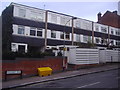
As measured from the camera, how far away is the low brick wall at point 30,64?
17564mm

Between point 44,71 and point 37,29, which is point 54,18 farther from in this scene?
point 44,71

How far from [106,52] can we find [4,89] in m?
20.4

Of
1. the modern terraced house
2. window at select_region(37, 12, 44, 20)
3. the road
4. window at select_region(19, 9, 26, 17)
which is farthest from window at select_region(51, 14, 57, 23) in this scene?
the road

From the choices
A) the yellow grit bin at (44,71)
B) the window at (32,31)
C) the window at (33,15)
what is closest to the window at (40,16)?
the window at (33,15)

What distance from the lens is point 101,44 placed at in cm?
4172

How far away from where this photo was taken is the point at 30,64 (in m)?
19.4

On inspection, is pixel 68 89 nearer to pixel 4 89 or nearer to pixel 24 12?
pixel 4 89

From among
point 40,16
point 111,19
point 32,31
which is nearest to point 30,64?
point 32,31

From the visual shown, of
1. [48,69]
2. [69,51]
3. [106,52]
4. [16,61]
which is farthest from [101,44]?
[16,61]

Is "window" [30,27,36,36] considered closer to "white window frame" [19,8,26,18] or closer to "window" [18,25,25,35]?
"window" [18,25,25,35]

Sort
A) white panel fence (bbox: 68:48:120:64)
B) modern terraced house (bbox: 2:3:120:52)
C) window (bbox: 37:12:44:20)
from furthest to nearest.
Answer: window (bbox: 37:12:44:20)
modern terraced house (bbox: 2:3:120:52)
white panel fence (bbox: 68:48:120:64)

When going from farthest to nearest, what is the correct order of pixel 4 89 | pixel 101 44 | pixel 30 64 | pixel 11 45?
pixel 101 44, pixel 11 45, pixel 30 64, pixel 4 89

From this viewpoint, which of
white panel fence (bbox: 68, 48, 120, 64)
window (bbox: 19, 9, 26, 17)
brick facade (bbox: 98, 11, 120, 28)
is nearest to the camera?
white panel fence (bbox: 68, 48, 120, 64)

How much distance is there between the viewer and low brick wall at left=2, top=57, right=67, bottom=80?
17.6 m
